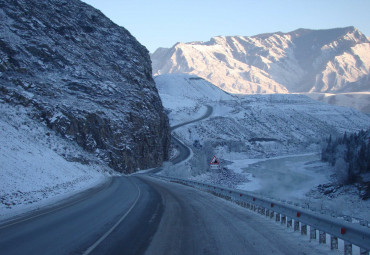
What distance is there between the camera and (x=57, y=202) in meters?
16.2

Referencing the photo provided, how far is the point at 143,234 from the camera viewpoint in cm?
923

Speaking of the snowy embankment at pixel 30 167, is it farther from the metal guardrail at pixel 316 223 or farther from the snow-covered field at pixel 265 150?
the snow-covered field at pixel 265 150

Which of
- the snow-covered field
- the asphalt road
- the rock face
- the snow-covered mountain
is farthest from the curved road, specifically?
the snow-covered mountain

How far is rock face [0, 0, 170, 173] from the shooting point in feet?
148

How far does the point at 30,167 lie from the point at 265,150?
10814 cm

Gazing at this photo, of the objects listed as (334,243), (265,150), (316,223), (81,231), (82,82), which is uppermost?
(82,82)

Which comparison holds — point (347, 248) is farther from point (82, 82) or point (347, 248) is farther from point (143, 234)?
point (82, 82)

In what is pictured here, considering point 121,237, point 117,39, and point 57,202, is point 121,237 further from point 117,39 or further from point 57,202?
point 117,39

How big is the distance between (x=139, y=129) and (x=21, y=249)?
172 ft

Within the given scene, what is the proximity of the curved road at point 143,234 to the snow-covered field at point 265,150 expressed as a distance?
4396mm

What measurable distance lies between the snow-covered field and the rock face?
852 cm

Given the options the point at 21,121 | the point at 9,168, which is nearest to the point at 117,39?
the point at 21,121

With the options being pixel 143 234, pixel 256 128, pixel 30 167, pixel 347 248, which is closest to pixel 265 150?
pixel 256 128

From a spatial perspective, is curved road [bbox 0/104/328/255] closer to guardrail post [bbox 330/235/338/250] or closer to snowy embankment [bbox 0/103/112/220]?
guardrail post [bbox 330/235/338/250]
